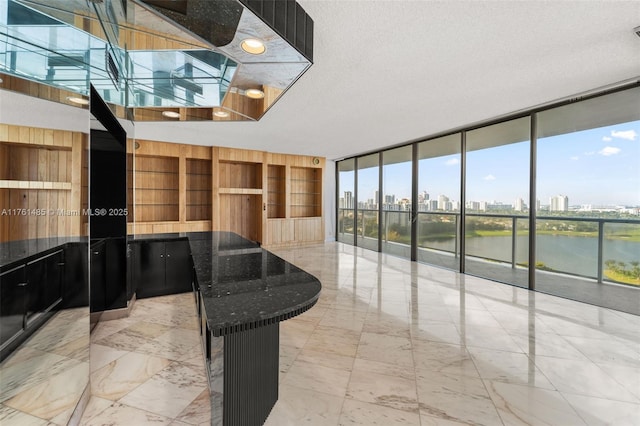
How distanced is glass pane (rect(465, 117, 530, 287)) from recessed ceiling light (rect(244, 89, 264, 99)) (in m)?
4.34

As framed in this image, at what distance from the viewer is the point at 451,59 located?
9.04 feet

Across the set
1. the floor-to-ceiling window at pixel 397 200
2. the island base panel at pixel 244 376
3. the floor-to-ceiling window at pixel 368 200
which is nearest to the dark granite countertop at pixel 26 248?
the island base panel at pixel 244 376

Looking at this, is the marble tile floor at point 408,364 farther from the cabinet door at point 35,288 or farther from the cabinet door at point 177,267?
the cabinet door at point 35,288

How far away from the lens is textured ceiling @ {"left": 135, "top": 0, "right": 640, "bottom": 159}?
2094mm

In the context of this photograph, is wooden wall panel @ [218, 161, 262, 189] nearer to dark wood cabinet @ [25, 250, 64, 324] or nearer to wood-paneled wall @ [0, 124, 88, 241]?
wood-paneled wall @ [0, 124, 88, 241]

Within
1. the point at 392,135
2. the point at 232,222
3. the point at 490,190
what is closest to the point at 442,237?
the point at 490,190

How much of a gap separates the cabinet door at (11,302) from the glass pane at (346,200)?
8.25 meters

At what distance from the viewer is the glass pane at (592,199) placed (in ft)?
12.4

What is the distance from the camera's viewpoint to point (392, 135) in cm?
597

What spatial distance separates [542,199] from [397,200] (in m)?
3.36

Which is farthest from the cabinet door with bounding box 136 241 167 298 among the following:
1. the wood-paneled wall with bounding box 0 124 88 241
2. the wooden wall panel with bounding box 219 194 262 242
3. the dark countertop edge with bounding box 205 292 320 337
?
the wooden wall panel with bounding box 219 194 262 242

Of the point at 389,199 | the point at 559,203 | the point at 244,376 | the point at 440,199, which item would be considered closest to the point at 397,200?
the point at 389,199

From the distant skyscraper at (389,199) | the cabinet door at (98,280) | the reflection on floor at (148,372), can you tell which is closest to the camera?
the reflection on floor at (148,372)

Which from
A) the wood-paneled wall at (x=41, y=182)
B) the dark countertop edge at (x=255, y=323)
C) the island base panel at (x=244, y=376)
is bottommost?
the island base panel at (x=244, y=376)
